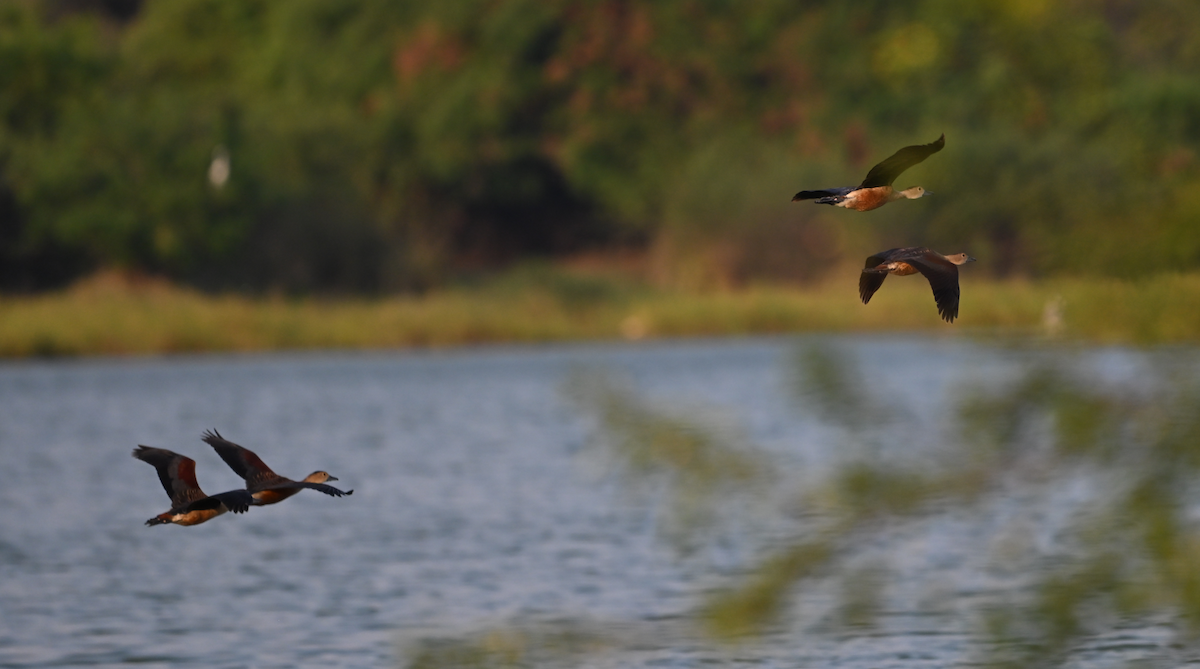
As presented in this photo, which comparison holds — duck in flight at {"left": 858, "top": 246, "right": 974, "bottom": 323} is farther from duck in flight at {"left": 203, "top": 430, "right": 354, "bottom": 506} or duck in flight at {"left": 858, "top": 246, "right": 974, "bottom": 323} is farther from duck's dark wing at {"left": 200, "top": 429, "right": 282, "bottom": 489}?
duck's dark wing at {"left": 200, "top": 429, "right": 282, "bottom": 489}

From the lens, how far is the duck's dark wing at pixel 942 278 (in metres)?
4.64

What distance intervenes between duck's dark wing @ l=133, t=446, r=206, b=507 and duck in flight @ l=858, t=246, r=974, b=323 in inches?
67.9

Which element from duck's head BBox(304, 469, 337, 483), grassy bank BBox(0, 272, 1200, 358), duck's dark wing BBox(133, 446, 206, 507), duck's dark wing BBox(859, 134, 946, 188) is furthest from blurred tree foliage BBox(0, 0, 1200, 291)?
duck's head BBox(304, 469, 337, 483)

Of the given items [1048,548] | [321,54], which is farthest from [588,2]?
[1048,548]

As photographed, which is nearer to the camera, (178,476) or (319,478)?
(319,478)

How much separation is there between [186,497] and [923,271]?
191 centimetres

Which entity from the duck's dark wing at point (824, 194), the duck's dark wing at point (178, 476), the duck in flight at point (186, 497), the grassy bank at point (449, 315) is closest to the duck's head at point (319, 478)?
the duck in flight at point (186, 497)

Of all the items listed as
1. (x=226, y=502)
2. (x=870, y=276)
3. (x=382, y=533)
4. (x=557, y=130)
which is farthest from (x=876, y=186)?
(x=557, y=130)

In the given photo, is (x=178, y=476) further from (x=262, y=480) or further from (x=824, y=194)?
(x=824, y=194)

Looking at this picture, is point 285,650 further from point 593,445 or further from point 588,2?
point 588,2

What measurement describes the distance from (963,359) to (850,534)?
3.00 feet

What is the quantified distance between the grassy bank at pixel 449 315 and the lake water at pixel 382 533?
6.55ft

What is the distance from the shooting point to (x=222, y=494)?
5.00m

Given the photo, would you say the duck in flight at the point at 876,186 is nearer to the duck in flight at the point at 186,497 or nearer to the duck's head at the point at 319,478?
the duck's head at the point at 319,478
